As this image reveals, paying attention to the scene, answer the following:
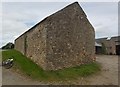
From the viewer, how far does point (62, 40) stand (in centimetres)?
1998

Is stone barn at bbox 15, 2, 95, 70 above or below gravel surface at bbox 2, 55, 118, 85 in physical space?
above

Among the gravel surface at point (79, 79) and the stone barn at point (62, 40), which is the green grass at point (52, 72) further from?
the gravel surface at point (79, 79)

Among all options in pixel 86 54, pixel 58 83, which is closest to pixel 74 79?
pixel 58 83

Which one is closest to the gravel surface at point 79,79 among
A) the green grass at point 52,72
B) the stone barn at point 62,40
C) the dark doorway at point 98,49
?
the green grass at point 52,72

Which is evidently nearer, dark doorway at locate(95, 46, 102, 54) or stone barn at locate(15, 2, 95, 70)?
stone barn at locate(15, 2, 95, 70)

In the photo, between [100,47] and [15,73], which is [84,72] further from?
[100,47]

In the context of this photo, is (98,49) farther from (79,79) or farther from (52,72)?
(79,79)

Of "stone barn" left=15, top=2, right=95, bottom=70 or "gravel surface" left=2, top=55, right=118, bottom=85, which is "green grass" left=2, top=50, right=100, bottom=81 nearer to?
"stone barn" left=15, top=2, right=95, bottom=70

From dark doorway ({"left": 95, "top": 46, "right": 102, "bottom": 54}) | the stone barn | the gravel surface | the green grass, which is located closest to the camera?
the gravel surface

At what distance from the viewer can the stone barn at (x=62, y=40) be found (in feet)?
62.3

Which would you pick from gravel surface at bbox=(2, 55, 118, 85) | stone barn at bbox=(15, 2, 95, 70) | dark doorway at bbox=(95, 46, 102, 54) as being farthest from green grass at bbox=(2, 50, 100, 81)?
dark doorway at bbox=(95, 46, 102, 54)

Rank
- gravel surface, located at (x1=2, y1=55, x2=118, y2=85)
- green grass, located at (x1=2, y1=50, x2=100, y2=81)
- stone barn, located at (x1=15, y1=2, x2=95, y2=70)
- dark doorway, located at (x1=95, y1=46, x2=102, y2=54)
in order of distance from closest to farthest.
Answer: gravel surface, located at (x1=2, y1=55, x2=118, y2=85), green grass, located at (x1=2, y1=50, x2=100, y2=81), stone barn, located at (x1=15, y1=2, x2=95, y2=70), dark doorway, located at (x1=95, y1=46, x2=102, y2=54)

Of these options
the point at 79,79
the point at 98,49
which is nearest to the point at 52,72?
the point at 79,79

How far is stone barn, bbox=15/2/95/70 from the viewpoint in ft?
62.3
